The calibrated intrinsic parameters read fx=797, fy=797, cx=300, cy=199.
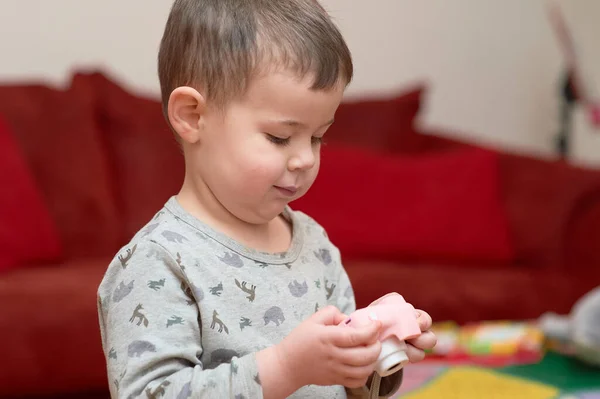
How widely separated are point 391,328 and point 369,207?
64.1 inches

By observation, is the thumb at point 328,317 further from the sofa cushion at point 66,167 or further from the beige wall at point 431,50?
the beige wall at point 431,50

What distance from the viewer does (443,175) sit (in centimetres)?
253

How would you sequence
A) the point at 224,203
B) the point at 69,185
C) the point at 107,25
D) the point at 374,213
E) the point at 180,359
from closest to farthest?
the point at 180,359
the point at 224,203
the point at 69,185
the point at 374,213
the point at 107,25

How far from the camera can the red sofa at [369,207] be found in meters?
2.18

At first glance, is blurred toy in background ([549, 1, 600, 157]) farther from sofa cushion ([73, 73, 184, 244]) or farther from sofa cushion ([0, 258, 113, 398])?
sofa cushion ([0, 258, 113, 398])

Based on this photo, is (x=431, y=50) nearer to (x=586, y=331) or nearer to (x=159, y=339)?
(x=586, y=331)

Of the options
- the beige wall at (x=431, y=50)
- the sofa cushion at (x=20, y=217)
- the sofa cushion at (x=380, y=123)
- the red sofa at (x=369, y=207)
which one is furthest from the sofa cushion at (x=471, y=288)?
the beige wall at (x=431, y=50)

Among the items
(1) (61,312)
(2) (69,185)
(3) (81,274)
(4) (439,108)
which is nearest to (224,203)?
(1) (61,312)

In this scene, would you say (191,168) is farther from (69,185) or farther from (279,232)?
(69,185)

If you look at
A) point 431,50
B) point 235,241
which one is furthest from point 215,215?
point 431,50

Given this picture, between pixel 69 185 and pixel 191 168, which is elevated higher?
pixel 191 168

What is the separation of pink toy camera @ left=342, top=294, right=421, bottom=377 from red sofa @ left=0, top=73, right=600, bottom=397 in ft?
3.79

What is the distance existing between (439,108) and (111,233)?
1.66m

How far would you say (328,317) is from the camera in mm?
826
